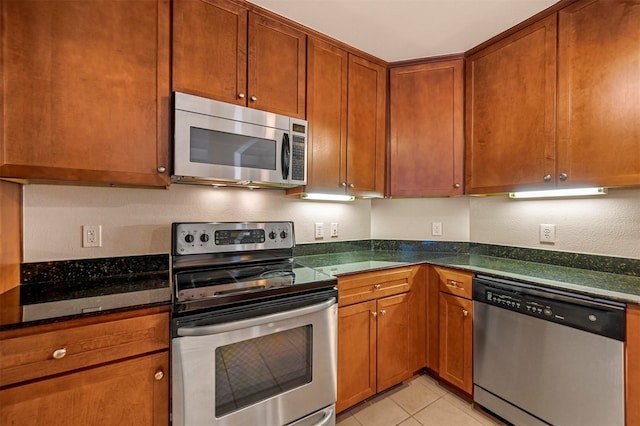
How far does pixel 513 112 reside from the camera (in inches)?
69.9

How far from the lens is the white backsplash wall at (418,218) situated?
7.69 feet

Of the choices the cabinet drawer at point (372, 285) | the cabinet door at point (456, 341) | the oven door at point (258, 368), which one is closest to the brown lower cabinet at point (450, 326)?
the cabinet door at point (456, 341)

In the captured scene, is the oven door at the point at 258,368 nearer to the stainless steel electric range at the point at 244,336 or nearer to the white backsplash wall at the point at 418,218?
the stainless steel electric range at the point at 244,336

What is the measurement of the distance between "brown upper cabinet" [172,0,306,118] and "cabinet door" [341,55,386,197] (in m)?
0.42

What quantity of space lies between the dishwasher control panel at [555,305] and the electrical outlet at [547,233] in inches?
25.1

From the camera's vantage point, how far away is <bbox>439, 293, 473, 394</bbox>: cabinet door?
175cm

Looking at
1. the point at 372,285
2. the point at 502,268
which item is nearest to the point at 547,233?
the point at 502,268

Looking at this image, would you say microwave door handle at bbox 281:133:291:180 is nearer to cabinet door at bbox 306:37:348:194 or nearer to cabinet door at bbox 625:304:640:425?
cabinet door at bbox 306:37:348:194

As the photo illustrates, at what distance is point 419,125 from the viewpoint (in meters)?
2.13

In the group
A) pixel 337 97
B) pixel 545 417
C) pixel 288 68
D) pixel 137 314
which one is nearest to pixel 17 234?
pixel 137 314

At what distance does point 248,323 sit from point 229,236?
62 centimetres

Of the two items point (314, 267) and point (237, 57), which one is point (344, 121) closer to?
point (237, 57)

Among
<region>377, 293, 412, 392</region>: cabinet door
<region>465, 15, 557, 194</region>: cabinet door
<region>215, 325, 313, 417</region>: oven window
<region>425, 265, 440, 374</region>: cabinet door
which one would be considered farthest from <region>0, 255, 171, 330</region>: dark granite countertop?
<region>465, 15, 557, 194</region>: cabinet door

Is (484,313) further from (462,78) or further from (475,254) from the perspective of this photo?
(462,78)
